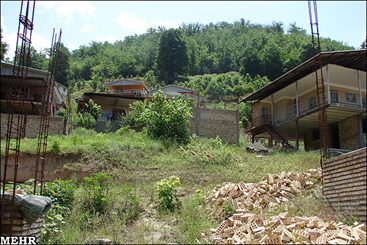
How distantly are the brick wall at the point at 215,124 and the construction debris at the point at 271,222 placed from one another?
12.3 m

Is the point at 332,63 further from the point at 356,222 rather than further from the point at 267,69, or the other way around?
the point at 267,69

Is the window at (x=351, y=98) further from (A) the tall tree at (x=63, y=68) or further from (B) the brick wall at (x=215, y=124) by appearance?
(A) the tall tree at (x=63, y=68)

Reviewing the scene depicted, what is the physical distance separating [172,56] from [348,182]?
65.7 m

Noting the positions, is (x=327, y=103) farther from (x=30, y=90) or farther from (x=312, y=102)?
(x=30, y=90)

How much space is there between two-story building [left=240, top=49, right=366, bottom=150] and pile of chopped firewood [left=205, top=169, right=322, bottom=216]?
381 inches

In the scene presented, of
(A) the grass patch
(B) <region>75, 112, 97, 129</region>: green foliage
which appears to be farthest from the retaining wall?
(B) <region>75, 112, 97, 129</region>: green foliage

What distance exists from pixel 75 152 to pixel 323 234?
1233 centimetres

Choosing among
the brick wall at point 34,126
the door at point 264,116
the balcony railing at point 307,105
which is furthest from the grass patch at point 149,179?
the door at point 264,116

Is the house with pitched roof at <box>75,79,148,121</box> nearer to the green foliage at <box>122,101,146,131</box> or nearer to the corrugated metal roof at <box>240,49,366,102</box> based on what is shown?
the green foliage at <box>122,101,146,131</box>

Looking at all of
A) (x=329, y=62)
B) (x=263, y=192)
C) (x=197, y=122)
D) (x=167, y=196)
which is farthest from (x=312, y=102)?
(x=167, y=196)

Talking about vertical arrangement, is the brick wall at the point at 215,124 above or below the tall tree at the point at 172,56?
below

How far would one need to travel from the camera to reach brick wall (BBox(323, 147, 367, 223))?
7.00 metres

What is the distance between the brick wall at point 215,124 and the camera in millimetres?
22938

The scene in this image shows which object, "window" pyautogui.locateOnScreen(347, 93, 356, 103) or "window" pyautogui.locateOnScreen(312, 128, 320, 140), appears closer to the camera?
"window" pyautogui.locateOnScreen(347, 93, 356, 103)
